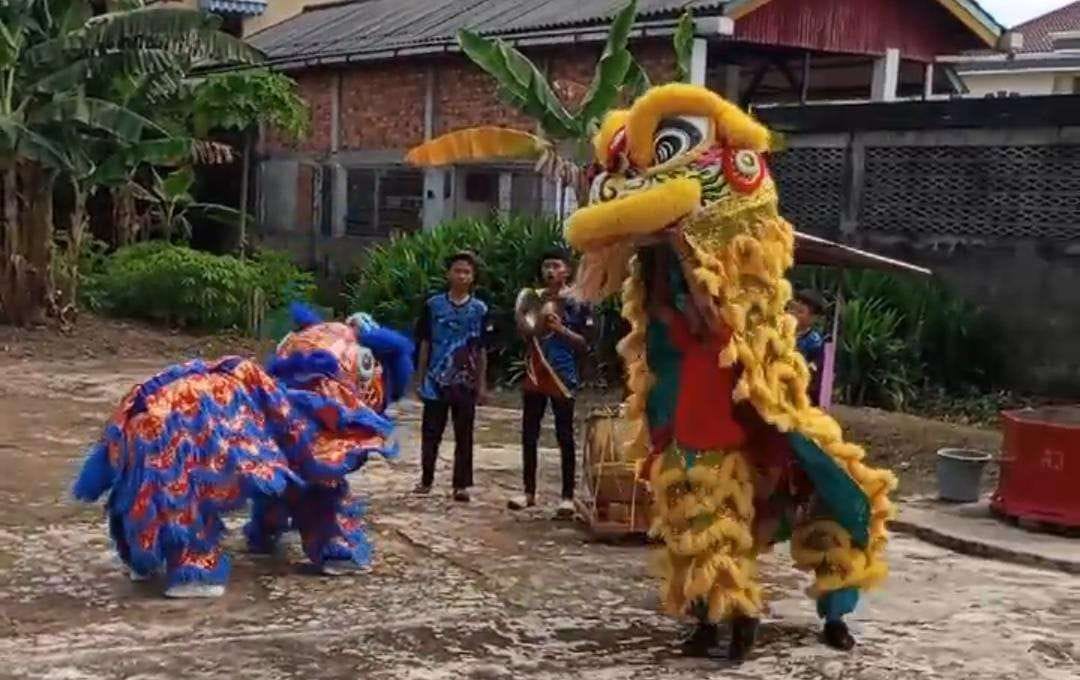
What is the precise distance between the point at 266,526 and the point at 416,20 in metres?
14.6

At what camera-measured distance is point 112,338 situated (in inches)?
651

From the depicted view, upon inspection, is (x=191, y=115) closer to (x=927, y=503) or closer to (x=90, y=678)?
Result: (x=927, y=503)

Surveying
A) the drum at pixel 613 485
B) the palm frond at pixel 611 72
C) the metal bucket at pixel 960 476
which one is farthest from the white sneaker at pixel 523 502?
the palm frond at pixel 611 72

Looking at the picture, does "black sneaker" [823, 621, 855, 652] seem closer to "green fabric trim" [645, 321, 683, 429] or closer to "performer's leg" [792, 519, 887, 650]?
"performer's leg" [792, 519, 887, 650]

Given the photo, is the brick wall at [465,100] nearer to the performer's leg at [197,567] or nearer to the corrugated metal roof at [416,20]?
the corrugated metal roof at [416,20]

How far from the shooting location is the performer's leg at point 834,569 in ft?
19.3

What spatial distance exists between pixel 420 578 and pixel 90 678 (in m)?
1.90

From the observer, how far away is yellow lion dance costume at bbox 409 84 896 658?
5633 millimetres

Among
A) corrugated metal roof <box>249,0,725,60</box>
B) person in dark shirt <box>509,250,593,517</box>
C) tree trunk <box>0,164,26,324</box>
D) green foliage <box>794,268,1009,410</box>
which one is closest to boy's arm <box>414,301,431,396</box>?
person in dark shirt <box>509,250,593,517</box>

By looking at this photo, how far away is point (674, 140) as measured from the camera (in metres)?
5.75

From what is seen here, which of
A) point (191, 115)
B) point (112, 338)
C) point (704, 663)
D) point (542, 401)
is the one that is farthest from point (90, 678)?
point (191, 115)

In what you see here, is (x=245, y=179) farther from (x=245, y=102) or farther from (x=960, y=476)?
(x=960, y=476)

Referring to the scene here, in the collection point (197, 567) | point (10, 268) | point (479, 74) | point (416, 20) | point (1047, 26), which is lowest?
point (197, 567)

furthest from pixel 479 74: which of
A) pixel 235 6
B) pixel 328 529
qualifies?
pixel 328 529
